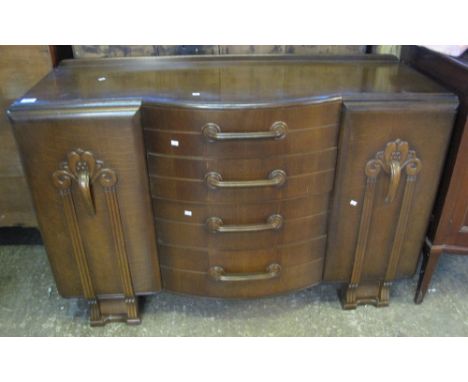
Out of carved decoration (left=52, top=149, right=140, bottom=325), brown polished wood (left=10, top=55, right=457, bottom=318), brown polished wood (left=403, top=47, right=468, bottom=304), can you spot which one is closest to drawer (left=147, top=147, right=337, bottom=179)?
brown polished wood (left=10, top=55, right=457, bottom=318)

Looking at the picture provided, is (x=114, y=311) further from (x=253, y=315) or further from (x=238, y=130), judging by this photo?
(x=238, y=130)

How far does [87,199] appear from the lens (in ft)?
3.29

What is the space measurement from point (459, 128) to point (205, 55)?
2.45ft

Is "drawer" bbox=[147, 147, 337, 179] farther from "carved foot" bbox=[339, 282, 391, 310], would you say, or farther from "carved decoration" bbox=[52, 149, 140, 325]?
"carved foot" bbox=[339, 282, 391, 310]

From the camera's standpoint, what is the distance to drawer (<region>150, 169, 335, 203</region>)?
102cm

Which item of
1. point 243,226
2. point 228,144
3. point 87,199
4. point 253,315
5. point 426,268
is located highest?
point 228,144

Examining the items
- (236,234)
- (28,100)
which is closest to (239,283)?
(236,234)

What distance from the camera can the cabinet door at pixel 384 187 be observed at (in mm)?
997

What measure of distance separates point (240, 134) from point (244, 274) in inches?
16.9

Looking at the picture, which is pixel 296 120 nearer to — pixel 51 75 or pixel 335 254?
pixel 335 254

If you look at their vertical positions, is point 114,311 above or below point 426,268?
below

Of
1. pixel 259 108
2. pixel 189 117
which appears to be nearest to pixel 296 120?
pixel 259 108

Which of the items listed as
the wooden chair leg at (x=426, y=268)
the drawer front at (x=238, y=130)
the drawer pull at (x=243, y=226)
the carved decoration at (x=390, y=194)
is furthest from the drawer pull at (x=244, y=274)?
the wooden chair leg at (x=426, y=268)

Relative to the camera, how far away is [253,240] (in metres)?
1.10
